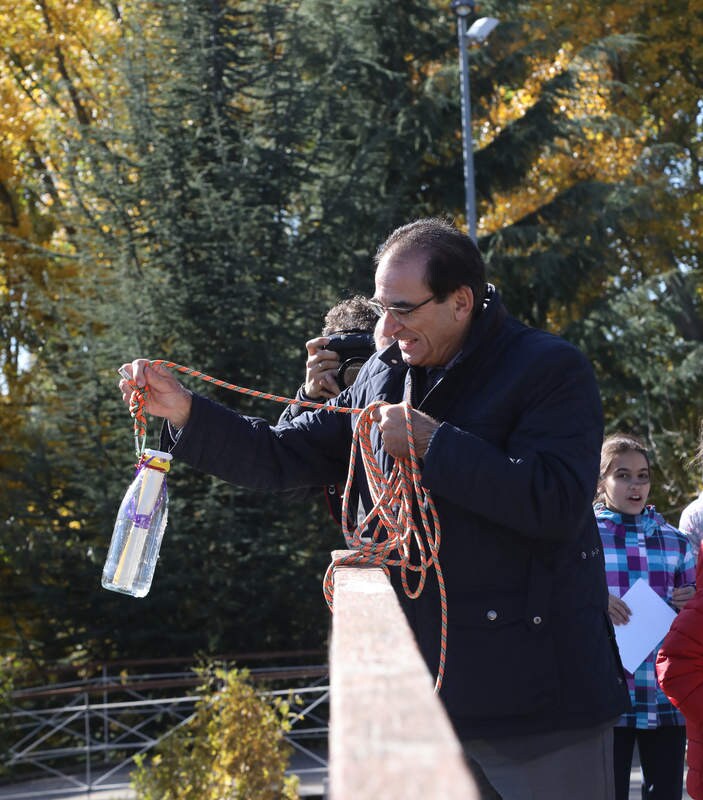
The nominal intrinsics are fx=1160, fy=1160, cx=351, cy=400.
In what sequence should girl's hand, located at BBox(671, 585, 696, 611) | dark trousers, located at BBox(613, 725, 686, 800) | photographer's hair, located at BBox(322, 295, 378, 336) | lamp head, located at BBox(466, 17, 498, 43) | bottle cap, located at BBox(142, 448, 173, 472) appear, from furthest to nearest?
lamp head, located at BBox(466, 17, 498, 43), girl's hand, located at BBox(671, 585, 696, 611), dark trousers, located at BBox(613, 725, 686, 800), photographer's hair, located at BBox(322, 295, 378, 336), bottle cap, located at BBox(142, 448, 173, 472)

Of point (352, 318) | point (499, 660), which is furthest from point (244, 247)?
point (499, 660)

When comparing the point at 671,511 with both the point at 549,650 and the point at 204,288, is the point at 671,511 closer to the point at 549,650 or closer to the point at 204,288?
the point at 204,288

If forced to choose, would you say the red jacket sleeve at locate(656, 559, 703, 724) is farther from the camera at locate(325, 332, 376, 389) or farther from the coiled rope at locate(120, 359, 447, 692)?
the camera at locate(325, 332, 376, 389)

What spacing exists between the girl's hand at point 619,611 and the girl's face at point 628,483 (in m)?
0.41

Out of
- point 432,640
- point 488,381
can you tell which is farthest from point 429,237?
point 432,640

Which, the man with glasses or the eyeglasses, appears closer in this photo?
the man with glasses

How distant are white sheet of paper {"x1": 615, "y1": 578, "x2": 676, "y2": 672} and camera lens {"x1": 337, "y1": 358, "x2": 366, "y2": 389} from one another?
1679 millimetres

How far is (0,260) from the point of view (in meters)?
16.2

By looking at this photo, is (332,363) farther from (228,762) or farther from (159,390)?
(228,762)

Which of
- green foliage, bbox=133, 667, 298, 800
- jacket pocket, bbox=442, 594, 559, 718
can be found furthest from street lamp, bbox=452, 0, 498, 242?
jacket pocket, bbox=442, 594, 559, 718

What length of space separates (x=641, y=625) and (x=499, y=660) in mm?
2502

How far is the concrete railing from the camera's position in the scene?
3.30 feet

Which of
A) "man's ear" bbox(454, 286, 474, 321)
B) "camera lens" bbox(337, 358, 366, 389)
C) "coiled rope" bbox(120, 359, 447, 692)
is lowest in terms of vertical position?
"coiled rope" bbox(120, 359, 447, 692)

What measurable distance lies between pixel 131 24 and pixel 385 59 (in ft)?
13.2
